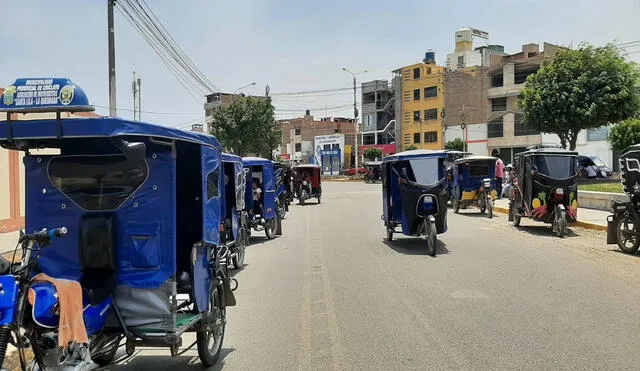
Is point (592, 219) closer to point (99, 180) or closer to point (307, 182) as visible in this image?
point (99, 180)

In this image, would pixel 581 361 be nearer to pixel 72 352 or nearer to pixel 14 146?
pixel 72 352

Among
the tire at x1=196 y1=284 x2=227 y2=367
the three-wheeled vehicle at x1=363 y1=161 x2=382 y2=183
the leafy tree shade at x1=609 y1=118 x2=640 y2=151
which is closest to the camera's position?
the tire at x1=196 y1=284 x2=227 y2=367

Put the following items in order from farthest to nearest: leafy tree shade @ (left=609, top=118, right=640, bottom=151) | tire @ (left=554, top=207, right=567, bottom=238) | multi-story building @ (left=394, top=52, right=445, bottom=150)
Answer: multi-story building @ (left=394, top=52, right=445, bottom=150) → leafy tree shade @ (left=609, top=118, right=640, bottom=151) → tire @ (left=554, top=207, right=567, bottom=238)

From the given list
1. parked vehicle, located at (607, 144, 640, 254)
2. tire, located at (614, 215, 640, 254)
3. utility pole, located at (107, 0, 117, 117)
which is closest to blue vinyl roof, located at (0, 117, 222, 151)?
parked vehicle, located at (607, 144, 640, 254)

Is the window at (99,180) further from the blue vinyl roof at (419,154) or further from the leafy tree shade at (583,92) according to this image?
the leafy tree shade at (583,92)

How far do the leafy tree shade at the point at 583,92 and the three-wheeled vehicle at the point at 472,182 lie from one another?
338 inches

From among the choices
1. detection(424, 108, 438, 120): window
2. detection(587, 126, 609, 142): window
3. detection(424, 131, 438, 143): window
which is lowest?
detection(587, 126, 609, 142): window

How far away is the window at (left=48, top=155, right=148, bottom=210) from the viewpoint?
16.6 feet

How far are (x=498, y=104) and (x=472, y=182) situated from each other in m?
43.3

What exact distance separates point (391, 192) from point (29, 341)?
1138 centimetres

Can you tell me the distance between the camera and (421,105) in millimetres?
74938

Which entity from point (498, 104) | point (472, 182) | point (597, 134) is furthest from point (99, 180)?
point (498, 104)

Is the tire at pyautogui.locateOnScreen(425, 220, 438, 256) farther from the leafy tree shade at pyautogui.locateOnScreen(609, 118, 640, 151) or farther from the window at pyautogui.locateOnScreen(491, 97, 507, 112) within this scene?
the window at pyautogui.locateOnScreen(491, 97, 507, 112)

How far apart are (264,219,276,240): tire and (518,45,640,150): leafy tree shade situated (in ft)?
66.2
